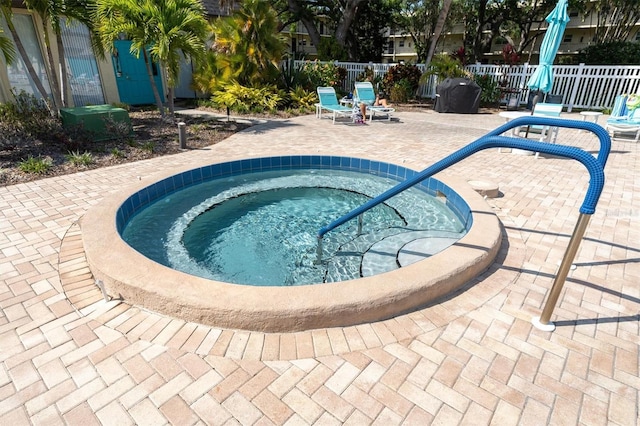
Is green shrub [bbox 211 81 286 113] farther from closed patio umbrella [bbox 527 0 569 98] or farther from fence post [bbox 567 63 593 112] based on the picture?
fence post [bbox 567 63 593 112]

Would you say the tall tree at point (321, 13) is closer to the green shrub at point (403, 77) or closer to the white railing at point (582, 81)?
the green shrub at point (403, 77)

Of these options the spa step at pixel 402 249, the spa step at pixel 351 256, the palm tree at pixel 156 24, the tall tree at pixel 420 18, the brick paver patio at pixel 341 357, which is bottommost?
the spa step at pixel 351 256

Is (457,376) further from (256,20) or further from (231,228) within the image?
(256,20)

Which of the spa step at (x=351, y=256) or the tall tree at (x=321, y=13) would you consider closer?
the spa step at (x=351, y=256)

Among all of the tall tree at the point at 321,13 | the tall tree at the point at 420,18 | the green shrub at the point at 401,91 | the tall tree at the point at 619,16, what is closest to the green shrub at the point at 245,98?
the green shrub at the point at 401,91

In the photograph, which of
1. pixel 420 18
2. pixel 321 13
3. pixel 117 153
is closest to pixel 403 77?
pixel 321 13

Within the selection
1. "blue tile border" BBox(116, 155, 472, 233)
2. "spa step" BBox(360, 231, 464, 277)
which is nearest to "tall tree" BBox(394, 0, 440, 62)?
"blue tile border" BBox(116, 155, 472, 233)

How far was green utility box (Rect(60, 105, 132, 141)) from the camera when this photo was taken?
838cm

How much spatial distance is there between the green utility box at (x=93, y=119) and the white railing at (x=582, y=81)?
51.1 feet

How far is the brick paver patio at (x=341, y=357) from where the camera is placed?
2.15 meters

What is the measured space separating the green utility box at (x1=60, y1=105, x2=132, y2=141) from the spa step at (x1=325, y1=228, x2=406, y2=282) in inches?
283

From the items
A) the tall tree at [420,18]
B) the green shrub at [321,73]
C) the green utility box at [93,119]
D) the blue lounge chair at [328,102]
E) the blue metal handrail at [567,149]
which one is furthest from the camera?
the tall tree at [420,18]

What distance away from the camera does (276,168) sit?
7516mm

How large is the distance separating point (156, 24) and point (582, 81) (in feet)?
54.4
